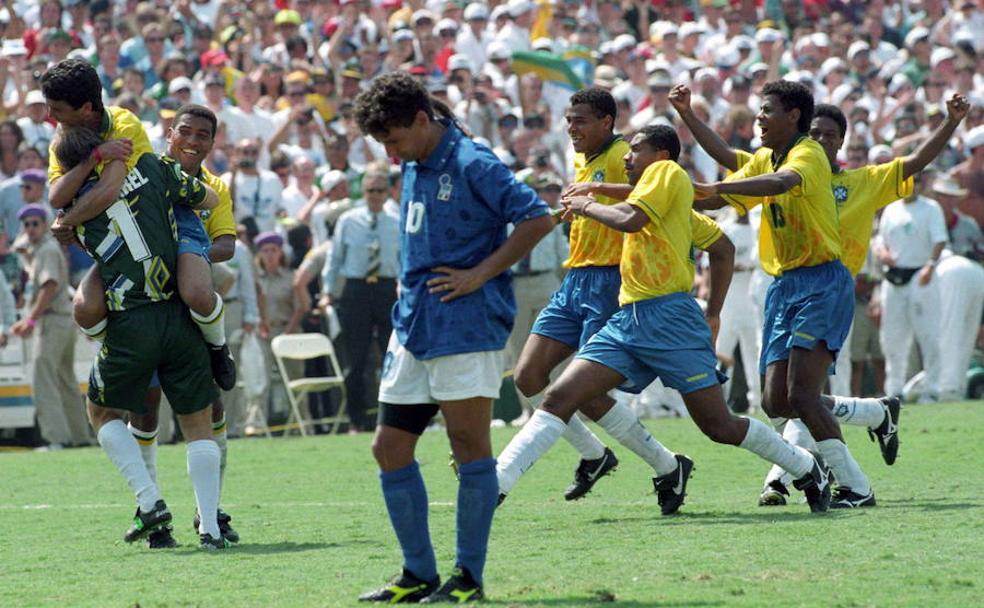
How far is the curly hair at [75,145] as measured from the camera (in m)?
8.69

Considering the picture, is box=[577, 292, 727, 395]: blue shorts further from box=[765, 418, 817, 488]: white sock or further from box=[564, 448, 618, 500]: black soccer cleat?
box=[765, 418, 817, 488]: white sock

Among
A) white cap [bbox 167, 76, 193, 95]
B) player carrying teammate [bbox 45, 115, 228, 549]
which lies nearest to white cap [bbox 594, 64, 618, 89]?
white cap [bbox 167, 76, 193, 95]

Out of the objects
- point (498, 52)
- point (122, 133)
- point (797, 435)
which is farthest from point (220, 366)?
point (498, 52)

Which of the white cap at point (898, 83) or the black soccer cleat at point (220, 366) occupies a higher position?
the white cap at point (898, 83)

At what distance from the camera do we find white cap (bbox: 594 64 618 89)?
2225 cm

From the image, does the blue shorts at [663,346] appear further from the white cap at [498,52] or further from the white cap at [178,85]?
the white cap at [498,52]

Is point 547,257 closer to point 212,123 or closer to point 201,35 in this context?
point 201,35

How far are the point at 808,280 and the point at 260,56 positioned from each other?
14.1 m

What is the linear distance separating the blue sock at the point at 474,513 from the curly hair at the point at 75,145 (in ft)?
9.67

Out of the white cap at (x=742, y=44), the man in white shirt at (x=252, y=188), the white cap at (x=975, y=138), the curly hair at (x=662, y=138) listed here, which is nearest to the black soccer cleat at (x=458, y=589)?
the curly hair at (x=662, y=138)

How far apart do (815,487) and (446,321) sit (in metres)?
3.54

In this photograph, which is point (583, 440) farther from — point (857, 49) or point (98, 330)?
point (857, 49)

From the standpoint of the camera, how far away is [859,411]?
10695 mm

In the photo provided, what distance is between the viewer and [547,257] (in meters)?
18.7
